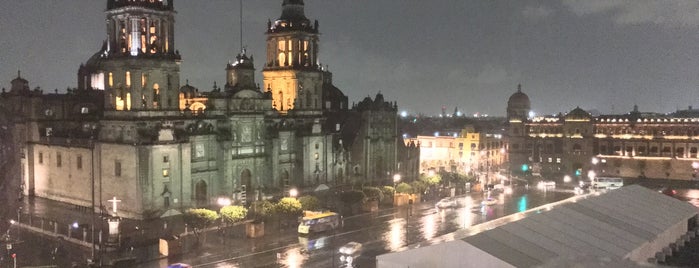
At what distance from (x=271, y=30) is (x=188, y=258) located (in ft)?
145

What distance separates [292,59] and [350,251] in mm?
41100

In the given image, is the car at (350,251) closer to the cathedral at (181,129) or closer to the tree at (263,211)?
the tree at (263,211)

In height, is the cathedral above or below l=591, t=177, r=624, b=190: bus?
above

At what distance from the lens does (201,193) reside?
229 feet

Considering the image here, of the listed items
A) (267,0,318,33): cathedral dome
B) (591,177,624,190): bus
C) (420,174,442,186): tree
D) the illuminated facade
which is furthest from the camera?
the illuminated facade

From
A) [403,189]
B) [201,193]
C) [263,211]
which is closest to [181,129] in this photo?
[201,193]

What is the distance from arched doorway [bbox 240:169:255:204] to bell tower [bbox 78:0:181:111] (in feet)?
40.4

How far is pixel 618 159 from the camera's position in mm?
117250

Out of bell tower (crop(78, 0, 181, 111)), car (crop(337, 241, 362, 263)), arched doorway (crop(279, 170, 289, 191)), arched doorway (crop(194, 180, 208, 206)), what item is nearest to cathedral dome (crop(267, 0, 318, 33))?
arched doorway (crop(279, 170, 289, 191))

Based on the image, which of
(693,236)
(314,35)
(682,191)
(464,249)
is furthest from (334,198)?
(682,191)

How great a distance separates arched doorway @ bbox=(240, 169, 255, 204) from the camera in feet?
241

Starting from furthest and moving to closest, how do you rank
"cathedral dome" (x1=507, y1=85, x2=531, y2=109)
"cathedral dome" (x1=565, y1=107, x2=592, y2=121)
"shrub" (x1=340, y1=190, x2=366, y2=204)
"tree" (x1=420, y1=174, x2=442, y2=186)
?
"cathedral dome" (x1=507, y1=85, x2=531, y2=109), "cathedral dome" (x1=565, y1=107, x2=592, y2=121), "tree" (x1=420, y1=174, x2=442, y2=186), "shrub" (x1=340, y1=190, x2=366, y2=204)

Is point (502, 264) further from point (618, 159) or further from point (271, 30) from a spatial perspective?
point (618, 159)

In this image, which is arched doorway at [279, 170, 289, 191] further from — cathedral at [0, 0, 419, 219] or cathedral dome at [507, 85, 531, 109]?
cathedral dome at [507, 85, 531, 109]
